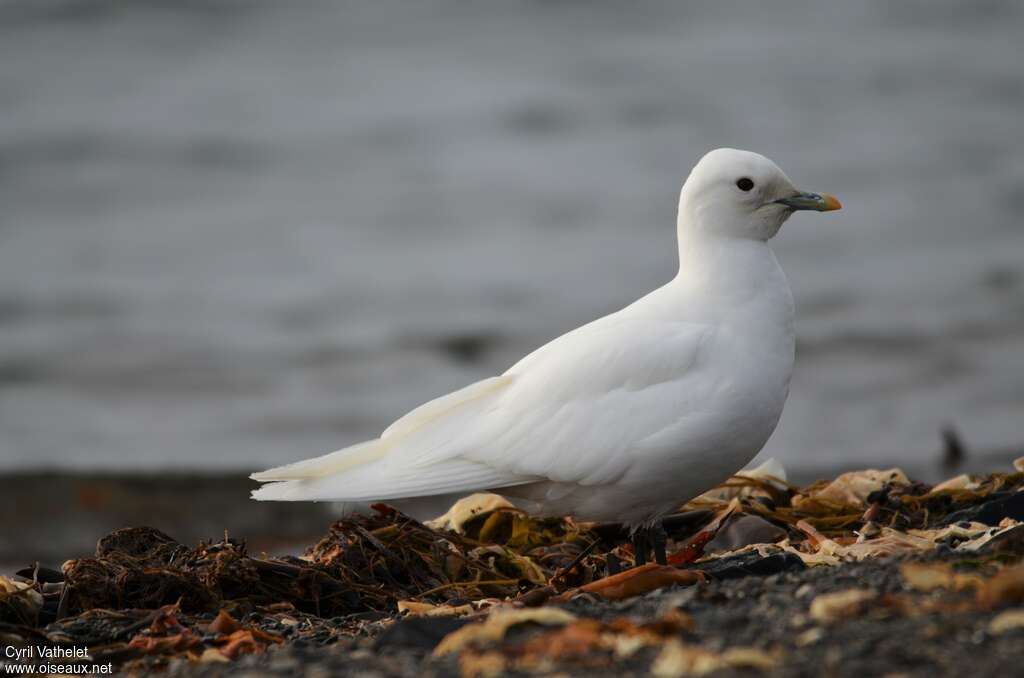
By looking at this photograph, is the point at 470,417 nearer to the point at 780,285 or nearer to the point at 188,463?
the point at 780,285

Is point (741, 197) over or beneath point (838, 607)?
over

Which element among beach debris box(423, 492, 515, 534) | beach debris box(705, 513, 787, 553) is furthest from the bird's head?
beach debris box(423, 492, 515, 534)

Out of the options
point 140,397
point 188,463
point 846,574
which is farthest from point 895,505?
point 140,397

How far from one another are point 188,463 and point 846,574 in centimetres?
689

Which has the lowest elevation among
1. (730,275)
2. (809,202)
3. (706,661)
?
(706,661)

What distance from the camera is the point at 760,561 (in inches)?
157

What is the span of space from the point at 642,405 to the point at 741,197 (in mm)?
906

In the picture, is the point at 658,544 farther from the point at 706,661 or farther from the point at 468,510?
the point at 706,661

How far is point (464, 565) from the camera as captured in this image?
4.81m

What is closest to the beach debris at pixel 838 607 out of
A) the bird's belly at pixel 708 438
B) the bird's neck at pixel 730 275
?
the bird's belly at pixel 708 438

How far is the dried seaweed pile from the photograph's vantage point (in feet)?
12.2

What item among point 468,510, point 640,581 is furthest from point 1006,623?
point 468,510

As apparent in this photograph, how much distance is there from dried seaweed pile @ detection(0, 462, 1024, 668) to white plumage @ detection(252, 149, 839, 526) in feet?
0.76

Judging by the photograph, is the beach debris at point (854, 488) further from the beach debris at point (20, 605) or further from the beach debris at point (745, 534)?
the beach debris at point (20, 605)
